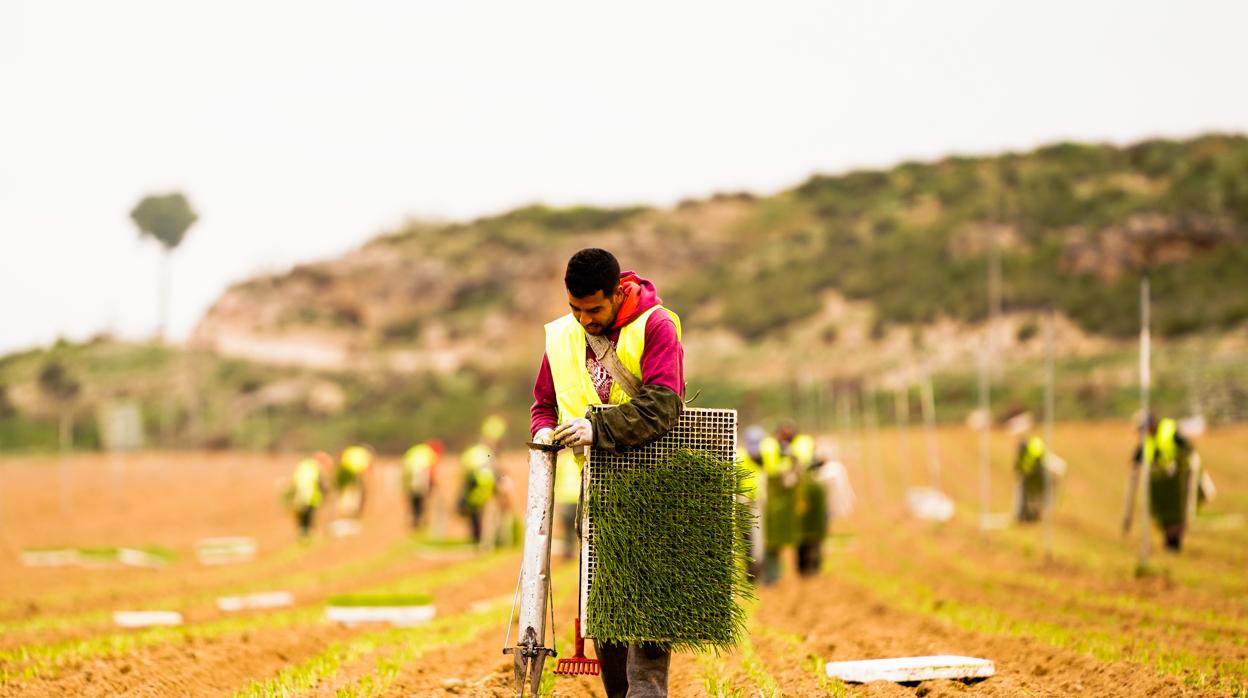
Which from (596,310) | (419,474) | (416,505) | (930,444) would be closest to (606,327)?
(596,310)

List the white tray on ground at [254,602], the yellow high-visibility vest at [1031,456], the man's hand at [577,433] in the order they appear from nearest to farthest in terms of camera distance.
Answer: the man's hand at [577,433]
the white tray on ground at [254,602]
the yellow high-visibility vest at [1031,456]

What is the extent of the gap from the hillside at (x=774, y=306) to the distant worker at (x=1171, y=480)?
21.5 m

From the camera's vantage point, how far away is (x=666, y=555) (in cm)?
574

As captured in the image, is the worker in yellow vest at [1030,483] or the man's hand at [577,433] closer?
the man's hand at [577,433]

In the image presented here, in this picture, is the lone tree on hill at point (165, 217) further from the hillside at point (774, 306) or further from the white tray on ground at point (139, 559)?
the white tray on ground at point (139, 559)

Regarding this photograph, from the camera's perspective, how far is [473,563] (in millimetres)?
20953

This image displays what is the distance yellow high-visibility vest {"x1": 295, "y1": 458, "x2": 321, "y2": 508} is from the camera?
82.2ft

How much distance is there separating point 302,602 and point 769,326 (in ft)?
210

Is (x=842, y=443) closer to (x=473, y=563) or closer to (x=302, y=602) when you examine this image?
(x=473, y=563)

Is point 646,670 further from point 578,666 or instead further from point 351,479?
point 351,479

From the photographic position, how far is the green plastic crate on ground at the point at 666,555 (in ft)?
18.7

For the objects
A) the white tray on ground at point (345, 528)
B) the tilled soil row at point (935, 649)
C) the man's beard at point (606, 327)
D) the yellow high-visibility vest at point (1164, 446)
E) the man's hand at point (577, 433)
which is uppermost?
the man's beard at point (606, 327)

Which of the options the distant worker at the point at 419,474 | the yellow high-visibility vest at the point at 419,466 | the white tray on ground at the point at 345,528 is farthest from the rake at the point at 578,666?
the white tray on ground at the point at 345,528

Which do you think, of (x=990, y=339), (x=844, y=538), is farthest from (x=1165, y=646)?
(x=990, y=339)
